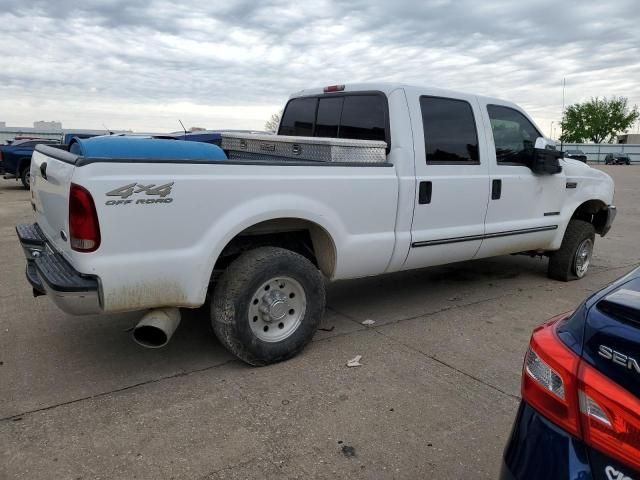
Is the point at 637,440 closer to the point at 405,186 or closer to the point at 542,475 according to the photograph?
the point at 542,475

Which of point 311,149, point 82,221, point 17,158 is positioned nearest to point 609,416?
point 82,221

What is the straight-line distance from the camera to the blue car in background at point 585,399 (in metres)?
1.40

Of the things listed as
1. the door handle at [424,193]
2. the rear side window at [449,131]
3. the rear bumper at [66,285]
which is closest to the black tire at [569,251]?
the rear side window at [449,131]

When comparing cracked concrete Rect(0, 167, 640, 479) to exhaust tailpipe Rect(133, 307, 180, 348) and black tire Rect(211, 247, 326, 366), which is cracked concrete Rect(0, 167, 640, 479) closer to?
black tire Rect(211, 247, 326, 366)

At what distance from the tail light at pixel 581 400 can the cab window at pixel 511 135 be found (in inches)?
151

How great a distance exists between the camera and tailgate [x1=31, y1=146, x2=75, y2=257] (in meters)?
3.16

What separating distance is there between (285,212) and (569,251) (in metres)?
4.05

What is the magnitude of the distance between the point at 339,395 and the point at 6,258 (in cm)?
582

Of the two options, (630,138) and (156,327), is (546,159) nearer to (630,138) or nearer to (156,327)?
(156,327)

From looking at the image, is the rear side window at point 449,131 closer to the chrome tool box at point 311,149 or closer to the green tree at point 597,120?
the chrome tool box at point 311,149

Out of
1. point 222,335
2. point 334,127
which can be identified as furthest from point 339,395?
point 334,127

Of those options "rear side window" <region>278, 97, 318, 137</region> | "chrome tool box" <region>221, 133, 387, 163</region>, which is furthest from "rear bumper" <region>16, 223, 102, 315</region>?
"rear side window" <region>278, 97, 318, 137</region>

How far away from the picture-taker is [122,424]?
3.07m

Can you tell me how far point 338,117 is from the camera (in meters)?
5.00
